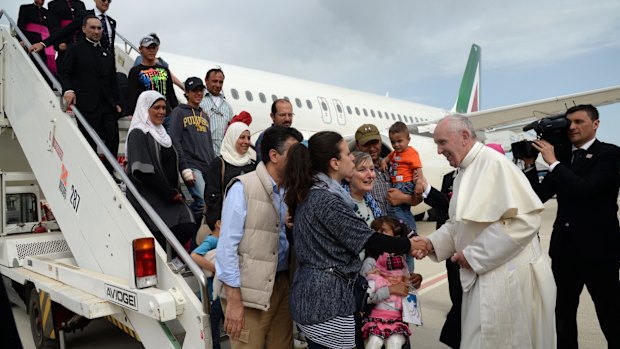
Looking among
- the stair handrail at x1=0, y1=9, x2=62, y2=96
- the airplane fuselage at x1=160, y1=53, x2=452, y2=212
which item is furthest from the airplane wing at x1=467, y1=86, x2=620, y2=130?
the stair handrail at x1=0, y1=9, x2=62, y2=96

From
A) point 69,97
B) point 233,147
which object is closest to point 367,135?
point 233,147

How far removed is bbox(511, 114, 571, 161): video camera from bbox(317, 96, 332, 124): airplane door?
829 cm

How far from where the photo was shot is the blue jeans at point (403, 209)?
3885mm

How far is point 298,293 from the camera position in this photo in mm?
2199

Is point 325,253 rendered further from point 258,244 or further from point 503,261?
point 503,261

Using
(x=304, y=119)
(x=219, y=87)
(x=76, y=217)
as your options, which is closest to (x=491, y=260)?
(x=76, y=217)

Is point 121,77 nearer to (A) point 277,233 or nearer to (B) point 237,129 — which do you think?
(B) point 237,129

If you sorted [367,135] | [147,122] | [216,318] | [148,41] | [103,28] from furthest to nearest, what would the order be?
[103,28]
[148,41]
[367,135]
[147,122]
[216,318]

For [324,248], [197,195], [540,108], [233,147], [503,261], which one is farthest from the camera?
[540,108]

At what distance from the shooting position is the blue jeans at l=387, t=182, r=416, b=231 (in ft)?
12.7

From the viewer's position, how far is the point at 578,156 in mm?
3080

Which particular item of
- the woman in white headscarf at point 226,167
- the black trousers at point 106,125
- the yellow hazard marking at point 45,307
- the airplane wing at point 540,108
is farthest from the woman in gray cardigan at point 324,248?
the airplane wing at point 540,108

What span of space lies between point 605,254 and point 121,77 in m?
5.40

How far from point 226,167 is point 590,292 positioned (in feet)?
8.53
